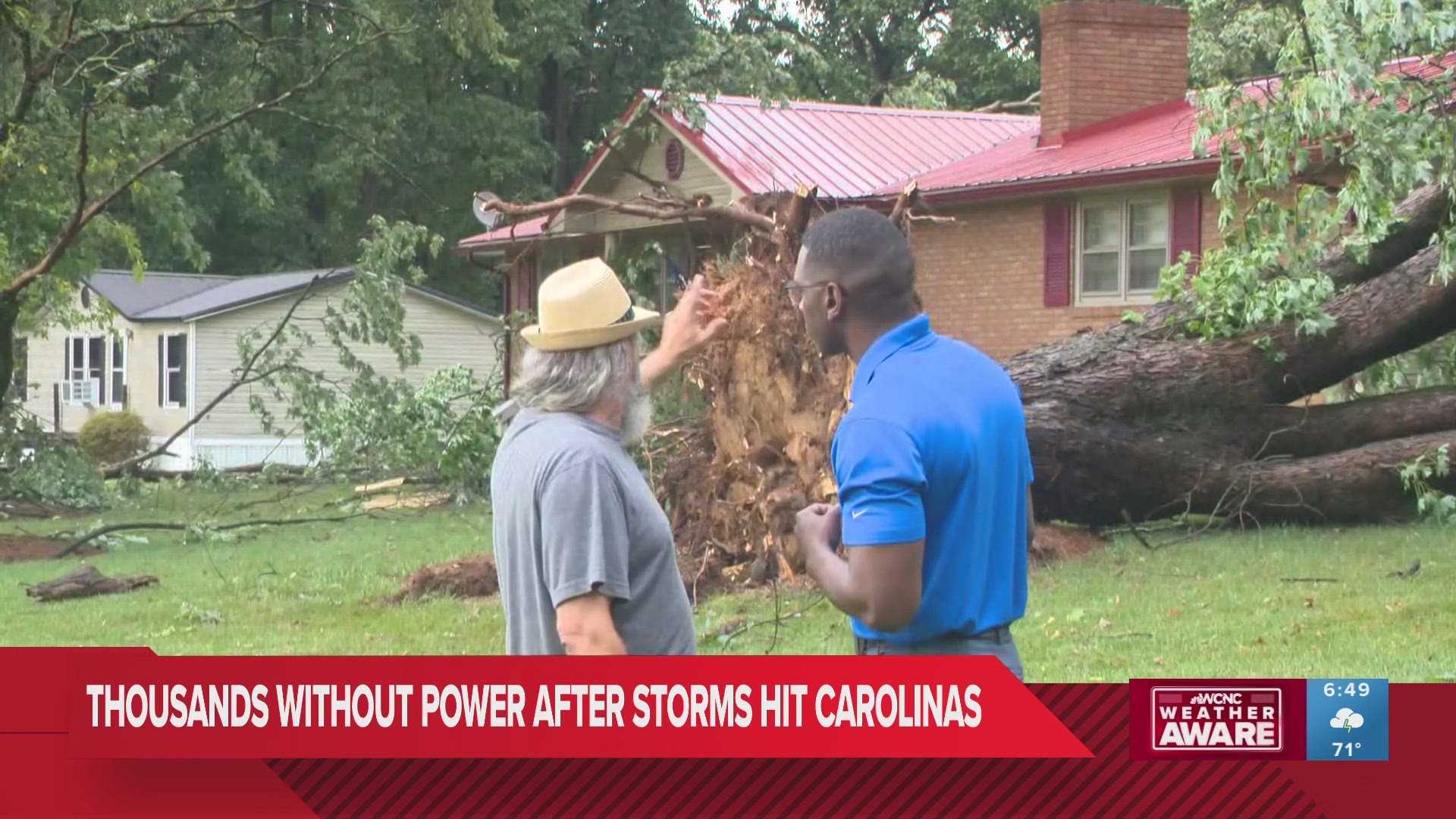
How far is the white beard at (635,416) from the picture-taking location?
13.1 feet

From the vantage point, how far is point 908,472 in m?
3.49

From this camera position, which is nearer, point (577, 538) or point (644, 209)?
point (577, 538)

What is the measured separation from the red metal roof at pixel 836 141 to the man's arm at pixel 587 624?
21.0 metres

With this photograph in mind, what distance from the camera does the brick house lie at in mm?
21656

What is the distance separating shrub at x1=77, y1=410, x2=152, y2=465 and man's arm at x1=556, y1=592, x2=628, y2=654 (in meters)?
32.3

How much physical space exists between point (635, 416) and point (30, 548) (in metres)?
15.6

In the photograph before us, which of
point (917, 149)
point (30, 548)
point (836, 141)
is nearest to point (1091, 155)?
point (917, 149)

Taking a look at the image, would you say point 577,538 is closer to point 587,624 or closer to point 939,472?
point 587,624

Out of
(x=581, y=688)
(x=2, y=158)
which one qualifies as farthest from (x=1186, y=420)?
(x=2, y=158)

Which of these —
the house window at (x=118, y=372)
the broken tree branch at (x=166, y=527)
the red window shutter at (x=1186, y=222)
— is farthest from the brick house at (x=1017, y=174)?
the house window at (x=118, y=372)

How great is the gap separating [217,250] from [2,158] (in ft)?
91.4

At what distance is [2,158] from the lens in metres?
18.4

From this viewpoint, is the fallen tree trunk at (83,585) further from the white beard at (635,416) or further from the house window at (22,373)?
the house window at (22,373)

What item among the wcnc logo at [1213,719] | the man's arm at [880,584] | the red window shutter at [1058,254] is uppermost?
the red window shutter at [1058,254]
